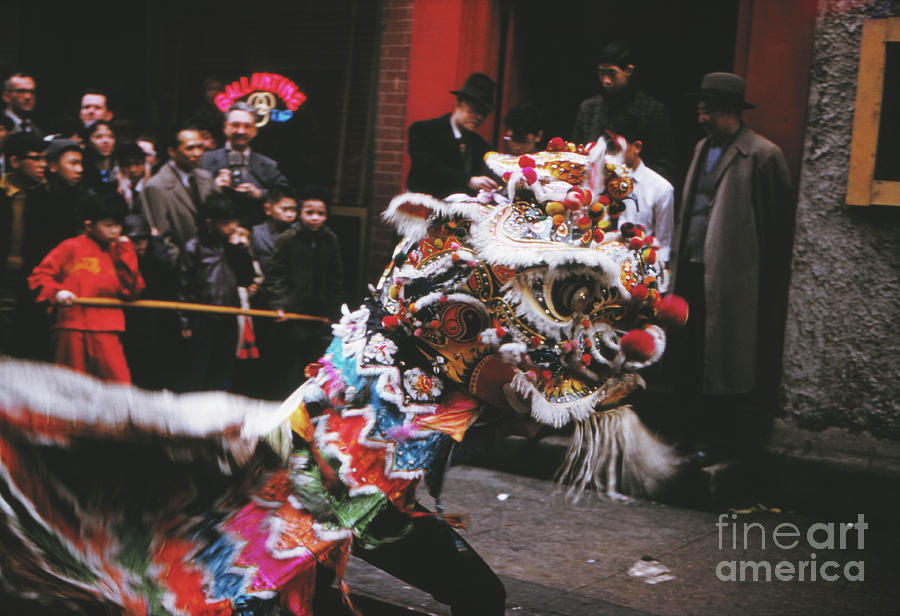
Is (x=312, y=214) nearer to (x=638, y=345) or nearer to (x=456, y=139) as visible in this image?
(x=456, y=139)

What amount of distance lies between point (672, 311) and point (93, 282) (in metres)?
4.24

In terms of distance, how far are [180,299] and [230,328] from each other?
0.40 metres

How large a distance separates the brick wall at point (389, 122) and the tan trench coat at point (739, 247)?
8.57ft

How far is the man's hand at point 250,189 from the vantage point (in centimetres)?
703

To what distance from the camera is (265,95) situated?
862cm

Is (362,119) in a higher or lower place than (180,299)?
higher

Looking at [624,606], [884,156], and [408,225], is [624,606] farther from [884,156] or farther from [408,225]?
[884,156]

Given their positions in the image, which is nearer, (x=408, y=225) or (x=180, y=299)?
(x=408, y=225)

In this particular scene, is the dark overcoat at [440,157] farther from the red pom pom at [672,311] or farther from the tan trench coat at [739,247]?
the red pom pom at [672,311]

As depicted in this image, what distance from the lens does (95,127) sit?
282 inches

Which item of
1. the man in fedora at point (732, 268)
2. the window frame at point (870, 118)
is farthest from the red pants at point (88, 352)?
the window frame at point (870, 118)

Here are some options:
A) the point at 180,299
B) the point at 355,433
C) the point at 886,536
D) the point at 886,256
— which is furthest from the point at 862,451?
the point at 180,299

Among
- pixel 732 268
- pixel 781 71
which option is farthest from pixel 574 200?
pixel 781 71

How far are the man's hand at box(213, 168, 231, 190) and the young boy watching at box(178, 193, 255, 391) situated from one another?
1.54ft
